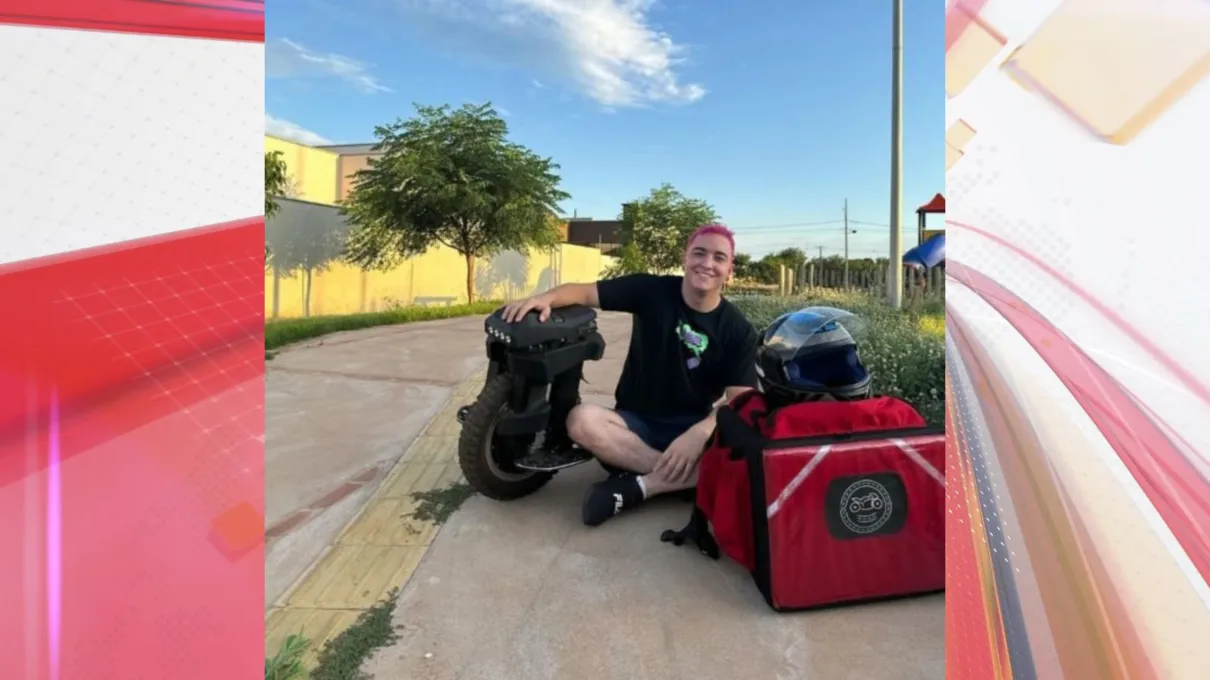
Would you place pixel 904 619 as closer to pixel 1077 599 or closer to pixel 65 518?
pixel 1077 599

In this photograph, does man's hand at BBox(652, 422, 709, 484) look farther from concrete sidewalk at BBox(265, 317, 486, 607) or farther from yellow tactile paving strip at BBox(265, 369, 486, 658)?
concrete sidewalk at BBox(265, 317, 486, 607)

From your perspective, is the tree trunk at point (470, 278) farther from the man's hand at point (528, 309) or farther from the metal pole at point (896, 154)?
the man's hand at point (528, 309)

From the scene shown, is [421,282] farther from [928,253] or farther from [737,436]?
[737,436]

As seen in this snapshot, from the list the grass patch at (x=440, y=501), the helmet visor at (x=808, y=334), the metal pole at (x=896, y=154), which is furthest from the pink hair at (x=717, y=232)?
the metal pole at (x=896, y=154)

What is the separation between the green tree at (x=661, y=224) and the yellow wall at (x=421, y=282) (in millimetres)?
2144

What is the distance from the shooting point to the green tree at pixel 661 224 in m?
17.6

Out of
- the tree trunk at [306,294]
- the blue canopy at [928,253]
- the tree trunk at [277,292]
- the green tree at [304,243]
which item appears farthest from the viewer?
the tree trunk at [306,294]

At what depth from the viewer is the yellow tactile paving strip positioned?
1948 millimetres

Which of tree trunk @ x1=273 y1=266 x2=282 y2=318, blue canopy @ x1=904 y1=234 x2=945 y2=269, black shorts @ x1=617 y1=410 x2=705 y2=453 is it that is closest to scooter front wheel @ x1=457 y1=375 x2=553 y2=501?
black shorts @ x1=617 y1=410 x2=705 y2=453

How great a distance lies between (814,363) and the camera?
2346 millimetres

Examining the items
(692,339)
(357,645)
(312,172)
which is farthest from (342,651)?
(312,172)

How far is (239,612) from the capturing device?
114 cm

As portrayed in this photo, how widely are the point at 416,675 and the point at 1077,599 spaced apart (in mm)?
1461

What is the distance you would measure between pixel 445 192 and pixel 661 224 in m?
7.44
